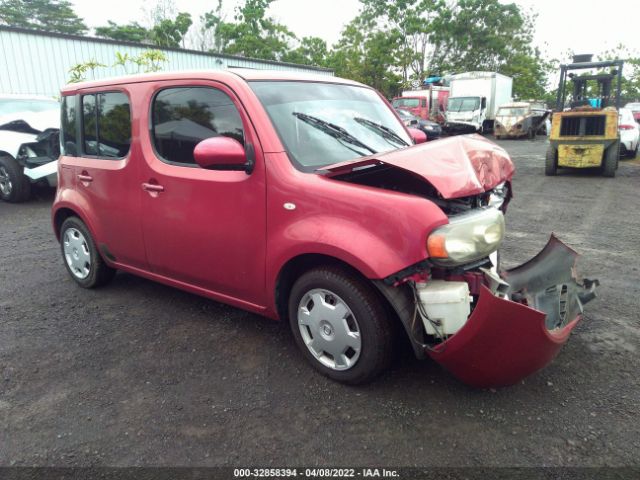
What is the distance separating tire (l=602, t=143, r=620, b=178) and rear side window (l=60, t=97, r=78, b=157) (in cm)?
1110

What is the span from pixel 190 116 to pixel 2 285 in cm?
297

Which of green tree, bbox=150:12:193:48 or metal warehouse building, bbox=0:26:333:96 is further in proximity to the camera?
green tree, bbox=150:12:193:48

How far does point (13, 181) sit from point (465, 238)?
9.04m

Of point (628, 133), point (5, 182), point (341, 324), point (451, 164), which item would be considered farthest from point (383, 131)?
point (628, 133)

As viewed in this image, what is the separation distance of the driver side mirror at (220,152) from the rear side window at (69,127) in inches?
81.6

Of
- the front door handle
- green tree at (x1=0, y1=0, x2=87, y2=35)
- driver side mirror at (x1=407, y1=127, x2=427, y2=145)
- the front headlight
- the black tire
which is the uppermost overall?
green tree at (x1=0, y1=0, x2=87, y2=35)

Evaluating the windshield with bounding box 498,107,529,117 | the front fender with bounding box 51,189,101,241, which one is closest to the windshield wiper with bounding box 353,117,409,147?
the front fender with bounding box 51,189,101,241

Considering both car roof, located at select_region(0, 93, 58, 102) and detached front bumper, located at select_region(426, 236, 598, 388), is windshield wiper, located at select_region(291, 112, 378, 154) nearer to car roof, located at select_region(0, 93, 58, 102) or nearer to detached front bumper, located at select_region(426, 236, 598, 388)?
detached front bumper, located at select_region(426, 236, 598, 388)

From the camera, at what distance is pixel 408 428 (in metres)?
2.47

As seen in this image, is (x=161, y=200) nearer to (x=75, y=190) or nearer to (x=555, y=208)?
(x=75, y=190)

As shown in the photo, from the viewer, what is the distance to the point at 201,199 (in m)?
3.17

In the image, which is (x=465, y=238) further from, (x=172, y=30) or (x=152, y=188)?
(x=172, y=30)

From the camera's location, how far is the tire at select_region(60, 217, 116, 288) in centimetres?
427

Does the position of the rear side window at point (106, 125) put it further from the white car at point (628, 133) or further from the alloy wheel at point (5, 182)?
the white car at point (628, 133)
